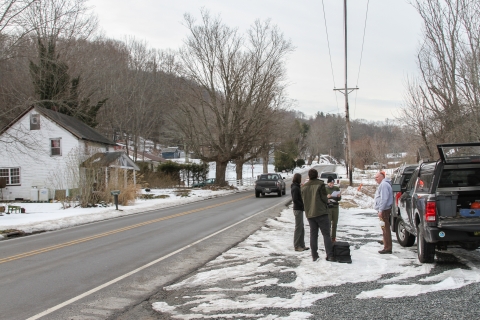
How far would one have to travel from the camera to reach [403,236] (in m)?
11.0

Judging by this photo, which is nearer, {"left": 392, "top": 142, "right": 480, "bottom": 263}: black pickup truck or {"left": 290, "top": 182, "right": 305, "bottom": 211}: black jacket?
{"left": 392, "top": 142, "right": 480, "bottom": 263}: black pickup truck

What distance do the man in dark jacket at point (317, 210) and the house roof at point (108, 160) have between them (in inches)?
791

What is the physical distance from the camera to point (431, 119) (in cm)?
2745

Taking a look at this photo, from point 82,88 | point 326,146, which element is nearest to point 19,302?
point 82,88

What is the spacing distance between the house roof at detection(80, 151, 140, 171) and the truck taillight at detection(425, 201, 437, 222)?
21995 millimetres

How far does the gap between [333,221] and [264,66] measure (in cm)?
3895

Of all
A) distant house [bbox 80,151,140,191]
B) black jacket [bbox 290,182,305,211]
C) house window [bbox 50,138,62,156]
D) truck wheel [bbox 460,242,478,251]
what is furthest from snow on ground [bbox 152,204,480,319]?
house window [bbox 50,138,62,156]

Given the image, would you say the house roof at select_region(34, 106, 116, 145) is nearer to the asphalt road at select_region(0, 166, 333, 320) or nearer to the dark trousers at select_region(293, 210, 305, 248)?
the asphalt road at select_region(0, 166, 333, 320)

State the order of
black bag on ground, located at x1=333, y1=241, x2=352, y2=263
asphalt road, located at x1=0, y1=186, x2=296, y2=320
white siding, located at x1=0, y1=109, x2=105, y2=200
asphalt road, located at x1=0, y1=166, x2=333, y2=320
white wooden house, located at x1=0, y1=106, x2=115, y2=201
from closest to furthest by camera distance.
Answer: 1. asphalt road, located at x1=0, y1=166, x2=333, y2=320
2. asphalt road, located at x1=0, y1=186, x2=296, y2=320
3. black bag on ground, located at x1=333, y1=241, x2=352, y2=263
4. white wooden house, located at x1=0, y1=106, x2=115, y2=201
5. white siding, located at x1=0, y1=109, x2=105, y2=200

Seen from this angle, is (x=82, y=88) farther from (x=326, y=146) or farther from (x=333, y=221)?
(x=326, y=146)

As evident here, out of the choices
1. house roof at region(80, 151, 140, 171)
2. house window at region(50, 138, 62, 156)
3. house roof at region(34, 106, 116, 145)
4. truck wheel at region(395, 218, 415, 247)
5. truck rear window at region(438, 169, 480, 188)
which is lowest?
truck wheel at region(395, 218, 415, 247)

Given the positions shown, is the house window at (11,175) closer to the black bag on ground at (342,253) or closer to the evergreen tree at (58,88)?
the evergreen tree at (58,88)

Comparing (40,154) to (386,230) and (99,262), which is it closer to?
(99,262)

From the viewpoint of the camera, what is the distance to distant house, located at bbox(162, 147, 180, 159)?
107300 millimetres
